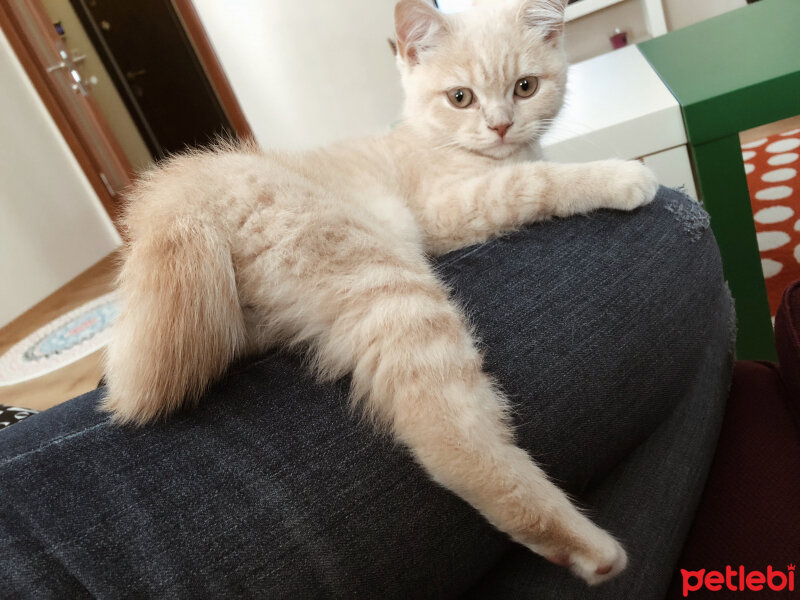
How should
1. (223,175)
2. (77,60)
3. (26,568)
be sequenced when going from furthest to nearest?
(77,60) < (223,175) < (26,568)

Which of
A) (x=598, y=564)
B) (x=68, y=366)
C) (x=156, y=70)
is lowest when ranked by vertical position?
(x=68, y=366)

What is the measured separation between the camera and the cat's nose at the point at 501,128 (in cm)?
90

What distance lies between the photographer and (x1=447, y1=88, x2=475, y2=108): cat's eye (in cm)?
94

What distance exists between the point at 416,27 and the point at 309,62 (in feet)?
8.34

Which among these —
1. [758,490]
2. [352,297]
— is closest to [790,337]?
[758,490]

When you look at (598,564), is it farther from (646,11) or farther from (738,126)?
(646,11)

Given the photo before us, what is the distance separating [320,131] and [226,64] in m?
0.71

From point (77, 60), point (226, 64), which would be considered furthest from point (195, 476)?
point (77, 60)

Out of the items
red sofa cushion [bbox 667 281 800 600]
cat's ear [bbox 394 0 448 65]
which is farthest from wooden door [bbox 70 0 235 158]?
red sofa cushion [bbox 667 281 800 600]

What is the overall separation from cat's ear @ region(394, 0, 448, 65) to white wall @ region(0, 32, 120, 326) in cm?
260

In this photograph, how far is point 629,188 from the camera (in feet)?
2.23

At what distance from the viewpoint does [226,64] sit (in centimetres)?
342

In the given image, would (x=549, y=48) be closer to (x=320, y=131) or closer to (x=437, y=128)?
(x=437, y=128)

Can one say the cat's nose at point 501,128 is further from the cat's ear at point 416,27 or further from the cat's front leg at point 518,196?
the cat's ear at point 416,27
